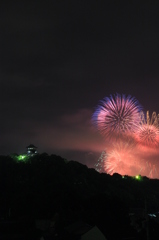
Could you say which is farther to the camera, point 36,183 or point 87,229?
point 36,183

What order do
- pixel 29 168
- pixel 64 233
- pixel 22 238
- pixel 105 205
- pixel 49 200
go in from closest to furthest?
pixel 22 238 < pixel 64 233 < pixel 105 205 < pixel 49 200 < pixel 29 168

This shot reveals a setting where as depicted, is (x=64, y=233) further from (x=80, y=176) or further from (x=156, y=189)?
(x=156, y=189)

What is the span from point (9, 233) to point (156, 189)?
117 metres

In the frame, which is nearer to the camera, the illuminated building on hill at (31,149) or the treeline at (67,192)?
the treeline at (67,192)

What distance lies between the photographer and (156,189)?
157500 mm

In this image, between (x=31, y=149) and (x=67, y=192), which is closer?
(x=67, y=192)

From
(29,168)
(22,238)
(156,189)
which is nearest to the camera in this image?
(22,238)

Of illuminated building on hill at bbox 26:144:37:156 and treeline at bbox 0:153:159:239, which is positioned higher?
illuminated building on hill at bbox 26:144:37:156

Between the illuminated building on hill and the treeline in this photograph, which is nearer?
the treeline

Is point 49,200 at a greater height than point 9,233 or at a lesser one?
greater

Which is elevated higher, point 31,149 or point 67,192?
point 31,149

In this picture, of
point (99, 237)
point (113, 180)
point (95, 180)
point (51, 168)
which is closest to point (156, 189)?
point (113, 180)

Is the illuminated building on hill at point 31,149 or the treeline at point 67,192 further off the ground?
the illuminated building on hill at point 31,149

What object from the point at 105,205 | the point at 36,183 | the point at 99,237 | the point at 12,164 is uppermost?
the point at 12,164
